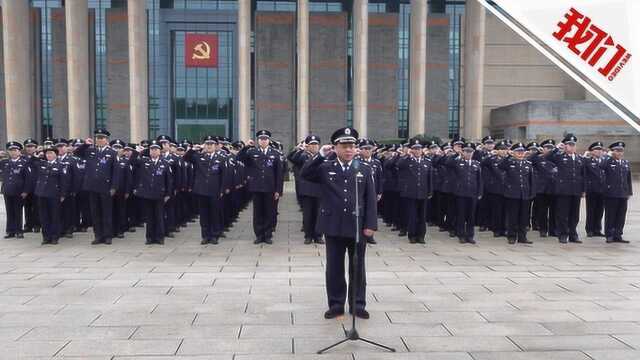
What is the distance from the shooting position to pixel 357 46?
37.5 metres

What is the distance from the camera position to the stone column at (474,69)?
125 feet

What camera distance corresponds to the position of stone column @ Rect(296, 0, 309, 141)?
120 ft

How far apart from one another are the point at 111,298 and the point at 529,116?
34856 mm

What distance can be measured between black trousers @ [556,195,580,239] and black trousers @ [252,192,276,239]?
19.8 ft

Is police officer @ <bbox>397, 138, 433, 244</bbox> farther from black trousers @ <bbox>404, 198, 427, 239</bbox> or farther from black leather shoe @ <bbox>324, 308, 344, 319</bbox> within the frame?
black leather shoe @ <bbox>324, 308, 344, 319</bbox>

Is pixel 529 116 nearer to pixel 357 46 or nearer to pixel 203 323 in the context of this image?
pixel 357 46

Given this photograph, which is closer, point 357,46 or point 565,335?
point 565,335

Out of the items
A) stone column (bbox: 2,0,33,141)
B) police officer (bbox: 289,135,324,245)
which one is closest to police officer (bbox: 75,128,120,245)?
police officer (bbox: 289,135,324,245)

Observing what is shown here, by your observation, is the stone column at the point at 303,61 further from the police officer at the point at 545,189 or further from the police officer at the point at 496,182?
the police officer at the point at 545,189

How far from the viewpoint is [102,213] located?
1091 centimetres

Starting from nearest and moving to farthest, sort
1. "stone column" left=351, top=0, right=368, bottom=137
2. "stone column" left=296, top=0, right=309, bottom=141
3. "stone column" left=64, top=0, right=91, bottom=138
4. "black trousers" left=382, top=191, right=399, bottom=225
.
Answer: "black trousers" left=382, top=191, right=399, bottom=225 < "stone column" left=64, top=0, right=91, bottom=138 < "stone column" left=296, top=0, right=309, bottom=141 < "stone column" left=351, top=0, right=368, bottom=137

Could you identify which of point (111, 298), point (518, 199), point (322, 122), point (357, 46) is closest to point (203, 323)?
point (111, 298)

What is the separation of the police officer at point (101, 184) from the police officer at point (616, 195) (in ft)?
33.6

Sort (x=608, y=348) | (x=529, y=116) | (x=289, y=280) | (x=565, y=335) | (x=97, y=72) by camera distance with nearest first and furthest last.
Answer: (x=608, y=348)
(x=565, y=335)
(x=289, y=280)
(x=529, y=116)
(x=97, y=72)
